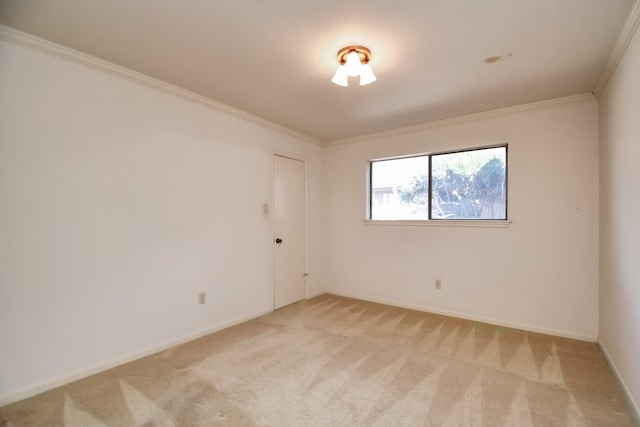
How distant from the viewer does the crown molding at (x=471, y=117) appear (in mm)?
2905

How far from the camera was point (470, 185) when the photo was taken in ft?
11.7

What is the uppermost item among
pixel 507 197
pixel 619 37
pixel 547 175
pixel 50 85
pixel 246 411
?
pixel 619 37

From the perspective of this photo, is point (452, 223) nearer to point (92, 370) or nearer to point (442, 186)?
point (442, 186)

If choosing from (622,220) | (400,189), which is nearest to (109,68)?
(400,189)

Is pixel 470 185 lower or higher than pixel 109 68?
lower

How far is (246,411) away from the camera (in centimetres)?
185

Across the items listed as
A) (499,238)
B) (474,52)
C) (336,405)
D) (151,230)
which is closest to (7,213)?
(151,230)

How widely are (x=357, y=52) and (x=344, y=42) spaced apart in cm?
14

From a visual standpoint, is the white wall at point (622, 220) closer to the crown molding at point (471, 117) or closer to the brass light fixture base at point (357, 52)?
the crown molding at point (471, 117)

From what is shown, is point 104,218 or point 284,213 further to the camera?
point 284,213

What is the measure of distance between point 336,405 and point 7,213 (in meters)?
2.54

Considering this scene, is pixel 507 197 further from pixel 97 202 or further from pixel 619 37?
pixel 97 202

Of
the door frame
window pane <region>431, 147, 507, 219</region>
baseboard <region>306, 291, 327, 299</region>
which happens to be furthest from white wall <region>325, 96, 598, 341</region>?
the door frame

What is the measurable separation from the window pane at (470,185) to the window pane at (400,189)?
0.15 m
